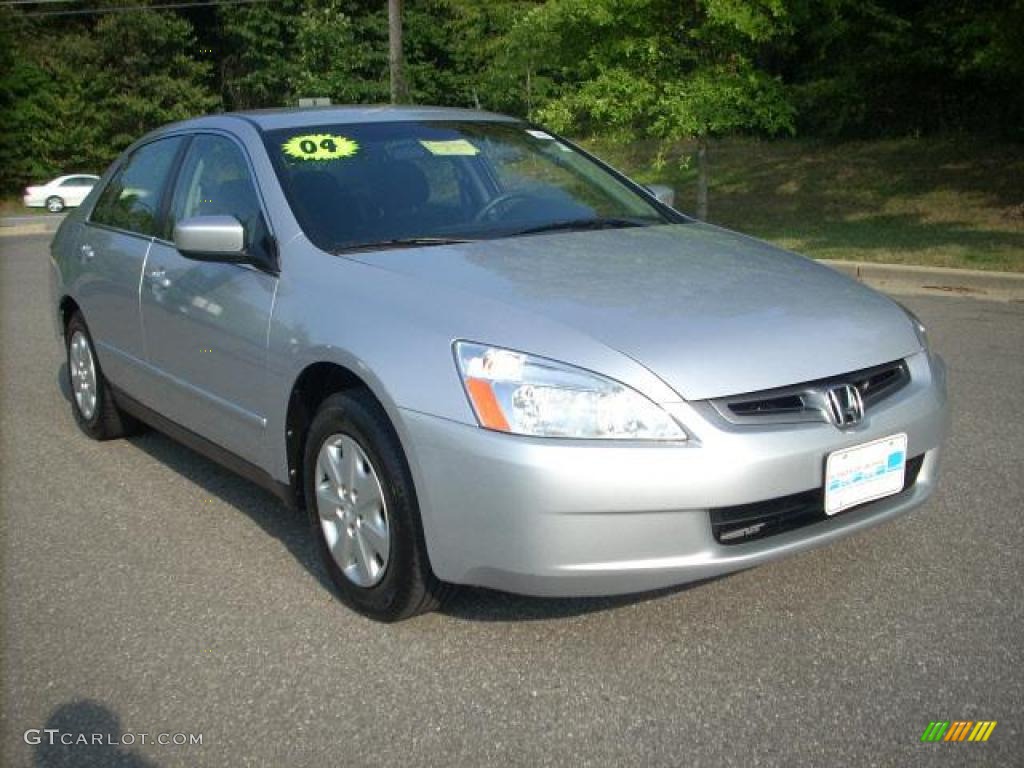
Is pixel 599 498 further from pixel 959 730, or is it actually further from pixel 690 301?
pixel 959 730

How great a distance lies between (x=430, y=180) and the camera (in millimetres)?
4188

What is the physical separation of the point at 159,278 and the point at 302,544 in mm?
1280

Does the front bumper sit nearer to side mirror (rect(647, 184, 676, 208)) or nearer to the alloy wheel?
the alloy wheel

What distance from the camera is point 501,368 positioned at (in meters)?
2.97

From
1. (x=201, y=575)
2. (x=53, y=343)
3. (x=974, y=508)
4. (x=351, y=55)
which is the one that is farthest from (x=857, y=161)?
(x=351, y=55)

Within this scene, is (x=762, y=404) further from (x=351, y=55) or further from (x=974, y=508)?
(x=351, y=55)

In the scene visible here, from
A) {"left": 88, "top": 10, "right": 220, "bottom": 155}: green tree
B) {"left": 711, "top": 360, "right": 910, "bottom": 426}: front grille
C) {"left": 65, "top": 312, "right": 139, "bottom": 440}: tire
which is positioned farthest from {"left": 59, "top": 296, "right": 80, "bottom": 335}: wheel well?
{"left": 88, "top": 10, "right": 220, "bottom": 155}: green tree

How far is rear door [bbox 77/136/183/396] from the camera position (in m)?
4.79

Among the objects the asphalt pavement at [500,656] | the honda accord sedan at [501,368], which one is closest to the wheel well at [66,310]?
the honda accord sedan at [501,368]

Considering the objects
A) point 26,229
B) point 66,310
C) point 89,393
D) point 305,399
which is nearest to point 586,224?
point 305,399

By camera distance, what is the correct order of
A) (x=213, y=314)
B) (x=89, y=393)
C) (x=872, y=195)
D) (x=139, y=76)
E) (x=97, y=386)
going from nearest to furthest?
(x=213, y=314)
(x=97, y=386)
(x=89, y=393)
(x=872, y=195)
(x=139, y=76)

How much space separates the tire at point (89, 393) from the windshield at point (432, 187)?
1.87 metres

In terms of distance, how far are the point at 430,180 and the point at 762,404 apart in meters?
1.77

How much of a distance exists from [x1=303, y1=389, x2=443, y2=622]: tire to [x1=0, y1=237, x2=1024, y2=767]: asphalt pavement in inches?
5.4
